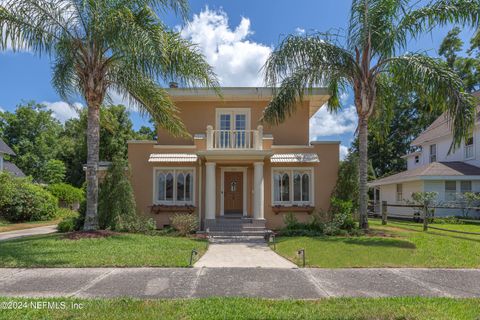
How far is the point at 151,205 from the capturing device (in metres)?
16.1

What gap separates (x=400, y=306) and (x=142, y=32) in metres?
9.71

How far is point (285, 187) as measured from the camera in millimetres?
16516

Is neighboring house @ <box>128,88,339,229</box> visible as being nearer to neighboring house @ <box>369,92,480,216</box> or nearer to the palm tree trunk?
the palm tree trunk

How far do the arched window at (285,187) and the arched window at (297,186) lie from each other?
0.29m

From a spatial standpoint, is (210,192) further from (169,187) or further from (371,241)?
(371,241)

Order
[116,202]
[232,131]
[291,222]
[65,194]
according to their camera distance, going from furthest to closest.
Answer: [65,194] → [232,131] → [291,222] → [116,202]

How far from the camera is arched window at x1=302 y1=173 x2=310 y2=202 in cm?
1638

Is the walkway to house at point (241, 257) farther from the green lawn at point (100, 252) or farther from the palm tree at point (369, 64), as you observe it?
the palm tree at point (369, 64)

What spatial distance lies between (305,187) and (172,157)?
6437 mm

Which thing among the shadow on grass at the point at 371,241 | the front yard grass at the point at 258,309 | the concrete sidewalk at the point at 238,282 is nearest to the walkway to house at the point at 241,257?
the concrete sidewalk at the point at 238,282

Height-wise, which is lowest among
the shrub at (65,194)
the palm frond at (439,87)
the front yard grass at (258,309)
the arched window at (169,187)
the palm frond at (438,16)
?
the front yard grass at (258,309)

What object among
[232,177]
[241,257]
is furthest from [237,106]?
[241,257]

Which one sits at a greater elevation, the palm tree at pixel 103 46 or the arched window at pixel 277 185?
the palm tree at pixel 103 46

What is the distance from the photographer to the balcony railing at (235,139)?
15.6 meters
